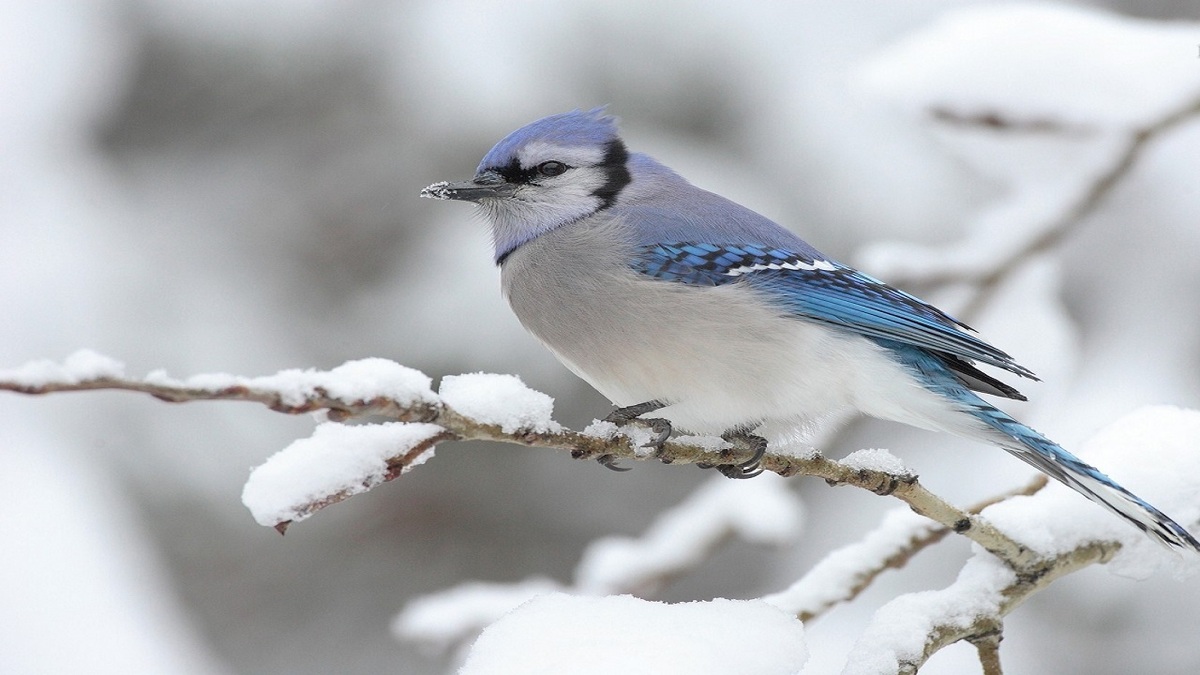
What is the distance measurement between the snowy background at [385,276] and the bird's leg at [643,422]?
1.56 metres

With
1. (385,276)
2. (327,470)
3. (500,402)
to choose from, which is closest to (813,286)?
(500,402)

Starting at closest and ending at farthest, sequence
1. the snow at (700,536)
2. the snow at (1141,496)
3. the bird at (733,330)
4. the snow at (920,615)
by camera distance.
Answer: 1. the snow at (920,615)
2. the snow at (1141,496)
3. the bird at (733,330)
4. the snow at (700,536)

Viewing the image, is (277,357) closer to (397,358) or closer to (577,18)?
(397,358)

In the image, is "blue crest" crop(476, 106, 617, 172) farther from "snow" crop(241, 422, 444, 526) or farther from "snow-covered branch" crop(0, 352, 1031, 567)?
"snow" crop(241, 422, 444, 526)

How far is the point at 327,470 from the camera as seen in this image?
105 cm

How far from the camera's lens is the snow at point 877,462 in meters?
1.36

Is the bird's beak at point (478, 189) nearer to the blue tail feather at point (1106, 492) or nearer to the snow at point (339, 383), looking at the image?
the blue tail feather at point (1106, 492)

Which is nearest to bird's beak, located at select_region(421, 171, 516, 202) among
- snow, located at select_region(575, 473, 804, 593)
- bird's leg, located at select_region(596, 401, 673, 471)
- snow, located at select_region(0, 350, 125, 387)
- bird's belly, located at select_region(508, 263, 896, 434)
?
bird's belly, located at select_region(508, 263, 896, 434)

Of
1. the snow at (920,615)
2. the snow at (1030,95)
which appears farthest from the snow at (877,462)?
the snow at (1030,95)

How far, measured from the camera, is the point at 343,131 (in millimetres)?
4266

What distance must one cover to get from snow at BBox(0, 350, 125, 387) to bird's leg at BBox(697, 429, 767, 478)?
35.2 inches

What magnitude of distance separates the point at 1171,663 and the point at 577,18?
294 centimetres

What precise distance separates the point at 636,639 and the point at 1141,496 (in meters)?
0.83

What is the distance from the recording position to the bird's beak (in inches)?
86.7
